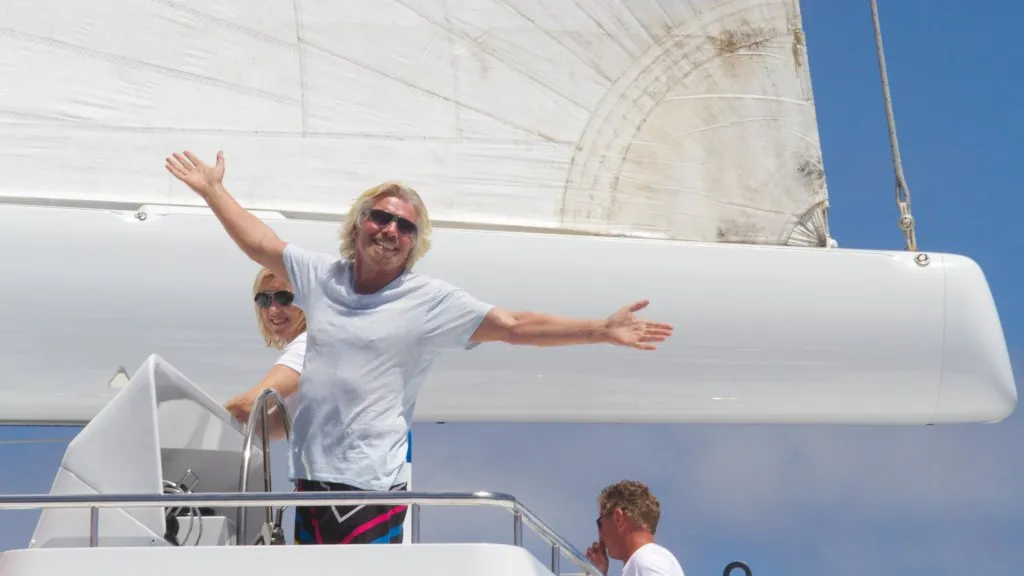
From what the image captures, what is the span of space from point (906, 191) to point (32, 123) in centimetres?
301

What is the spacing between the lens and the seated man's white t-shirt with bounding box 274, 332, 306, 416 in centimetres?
359

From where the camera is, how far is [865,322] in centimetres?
496

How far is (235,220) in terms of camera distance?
10.9 ft

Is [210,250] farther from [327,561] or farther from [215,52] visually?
[327,561]

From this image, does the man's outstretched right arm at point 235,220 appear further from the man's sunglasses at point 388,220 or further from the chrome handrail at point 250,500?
the chrome handrail at point 250,500

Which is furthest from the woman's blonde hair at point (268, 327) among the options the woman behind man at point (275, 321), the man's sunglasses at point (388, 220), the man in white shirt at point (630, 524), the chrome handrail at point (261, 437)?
the man in white shirt at point (630, 524)

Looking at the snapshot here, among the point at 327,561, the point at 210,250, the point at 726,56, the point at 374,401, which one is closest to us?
the point at 327,561

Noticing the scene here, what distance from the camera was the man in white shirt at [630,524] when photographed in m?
→ 4.31

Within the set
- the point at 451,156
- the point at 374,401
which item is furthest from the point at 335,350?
the point at 451,156

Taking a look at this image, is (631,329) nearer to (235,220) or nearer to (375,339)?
(375,339)

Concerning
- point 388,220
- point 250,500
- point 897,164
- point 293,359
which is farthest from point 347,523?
point 897,164

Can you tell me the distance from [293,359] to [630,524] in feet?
4.20

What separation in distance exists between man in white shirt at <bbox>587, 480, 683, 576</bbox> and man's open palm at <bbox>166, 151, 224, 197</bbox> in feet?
5.35

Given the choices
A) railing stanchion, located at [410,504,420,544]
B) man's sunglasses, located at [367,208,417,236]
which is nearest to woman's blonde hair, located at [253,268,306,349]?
man's sunglasses, located at [367,208,417,236]
